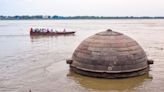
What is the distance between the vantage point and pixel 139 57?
17.1m

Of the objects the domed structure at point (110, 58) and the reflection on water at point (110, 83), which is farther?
the domed structure at point (110, 58)

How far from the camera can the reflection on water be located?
15.3 meters

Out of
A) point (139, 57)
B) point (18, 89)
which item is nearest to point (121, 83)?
point (139, 57)

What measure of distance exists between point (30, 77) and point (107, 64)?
5.23m

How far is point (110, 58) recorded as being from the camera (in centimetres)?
1653

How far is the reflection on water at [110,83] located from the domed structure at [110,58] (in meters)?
0.29

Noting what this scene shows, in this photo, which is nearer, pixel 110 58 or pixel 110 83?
pixel 110 83

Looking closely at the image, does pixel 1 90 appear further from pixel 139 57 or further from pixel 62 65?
pixel 139 57

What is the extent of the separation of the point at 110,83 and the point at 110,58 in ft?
5.27

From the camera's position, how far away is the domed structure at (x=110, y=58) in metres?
16.4

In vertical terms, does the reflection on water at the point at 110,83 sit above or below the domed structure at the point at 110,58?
below

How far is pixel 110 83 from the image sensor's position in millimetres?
15836

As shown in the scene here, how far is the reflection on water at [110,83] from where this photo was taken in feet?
50.2

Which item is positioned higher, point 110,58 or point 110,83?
point 110,58
